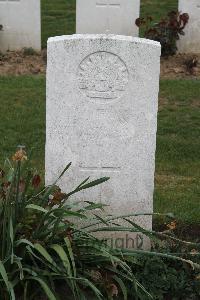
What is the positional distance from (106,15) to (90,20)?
24cm

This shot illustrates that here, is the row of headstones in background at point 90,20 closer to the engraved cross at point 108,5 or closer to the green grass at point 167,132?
the engraved cross at point 108,5

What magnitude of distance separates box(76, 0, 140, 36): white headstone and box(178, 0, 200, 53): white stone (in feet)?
2.20

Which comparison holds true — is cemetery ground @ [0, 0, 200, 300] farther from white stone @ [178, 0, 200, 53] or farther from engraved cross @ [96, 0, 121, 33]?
engraved cross @ [96, 0, 121, 33]

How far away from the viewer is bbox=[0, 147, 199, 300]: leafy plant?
4.02 metres

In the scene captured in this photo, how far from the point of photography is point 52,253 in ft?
13.9

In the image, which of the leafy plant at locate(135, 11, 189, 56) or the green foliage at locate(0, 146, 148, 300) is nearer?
the green foliage at locate(0, 146, 148, 300)

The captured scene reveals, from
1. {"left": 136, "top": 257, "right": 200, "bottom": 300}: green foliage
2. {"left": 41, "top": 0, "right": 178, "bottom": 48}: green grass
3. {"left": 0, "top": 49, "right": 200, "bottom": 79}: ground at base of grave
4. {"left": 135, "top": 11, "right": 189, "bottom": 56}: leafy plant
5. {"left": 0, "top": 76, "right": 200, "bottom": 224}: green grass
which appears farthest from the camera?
{"left": 41, "top": 0, "right": 178, "bottom": 48}: green grass

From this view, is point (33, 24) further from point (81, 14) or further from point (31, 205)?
point (31, 205)

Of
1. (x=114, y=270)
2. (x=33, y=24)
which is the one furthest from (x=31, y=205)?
(x=33, y=24)

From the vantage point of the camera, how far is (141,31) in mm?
11367

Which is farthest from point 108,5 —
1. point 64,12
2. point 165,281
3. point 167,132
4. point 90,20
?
point 165,281

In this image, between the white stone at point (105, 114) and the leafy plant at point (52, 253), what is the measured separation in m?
0.29

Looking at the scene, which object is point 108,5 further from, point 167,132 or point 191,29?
point 167,132

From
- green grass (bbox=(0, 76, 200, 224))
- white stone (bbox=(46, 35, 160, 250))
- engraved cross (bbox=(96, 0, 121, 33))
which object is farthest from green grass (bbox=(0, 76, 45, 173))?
white stone (bbox=(46, 35, 160, 250))
